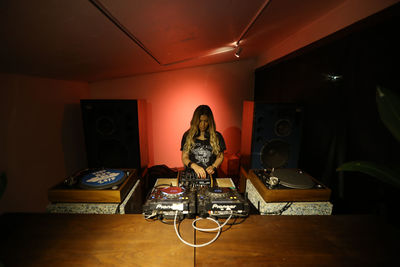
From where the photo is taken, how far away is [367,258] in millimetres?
710

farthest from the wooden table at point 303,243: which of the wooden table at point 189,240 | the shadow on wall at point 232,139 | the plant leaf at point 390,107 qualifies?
the shadow on wall at point 232,139

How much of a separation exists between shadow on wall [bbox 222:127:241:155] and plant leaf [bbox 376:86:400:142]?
10.1 feet

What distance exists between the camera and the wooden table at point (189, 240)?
2.25ft

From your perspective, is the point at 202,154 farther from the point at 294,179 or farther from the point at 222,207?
the point at 222,207

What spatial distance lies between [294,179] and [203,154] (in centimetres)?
98

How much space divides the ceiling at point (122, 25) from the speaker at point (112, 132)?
488mm

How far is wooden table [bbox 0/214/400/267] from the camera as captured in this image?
2.25 ft

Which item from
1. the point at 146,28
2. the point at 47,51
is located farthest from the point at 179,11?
the point at 47,51

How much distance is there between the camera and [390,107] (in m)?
0.62

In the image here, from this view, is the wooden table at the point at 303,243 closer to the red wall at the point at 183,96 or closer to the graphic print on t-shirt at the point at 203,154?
the graphic print on t-shirt at the point at 203,154

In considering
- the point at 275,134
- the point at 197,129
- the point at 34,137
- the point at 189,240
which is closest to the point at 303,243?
the point at 189,240

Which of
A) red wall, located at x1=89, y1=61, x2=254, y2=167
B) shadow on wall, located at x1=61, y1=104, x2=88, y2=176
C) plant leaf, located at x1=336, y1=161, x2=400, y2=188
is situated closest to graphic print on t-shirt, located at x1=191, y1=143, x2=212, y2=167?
plant leaf, located at x1=336, y1=161, x2=400, y2=188

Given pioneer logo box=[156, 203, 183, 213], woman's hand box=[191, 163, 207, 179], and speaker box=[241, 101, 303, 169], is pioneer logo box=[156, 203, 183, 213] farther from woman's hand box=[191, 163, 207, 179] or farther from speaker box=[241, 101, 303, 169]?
speaker box=[241, 101, 303, 169]

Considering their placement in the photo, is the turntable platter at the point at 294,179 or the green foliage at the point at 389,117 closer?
the green foliage at the point at 389,117
